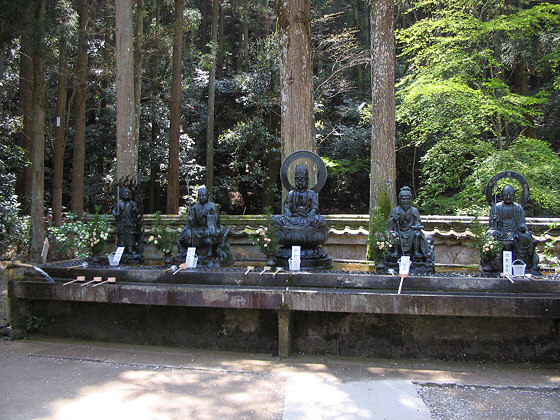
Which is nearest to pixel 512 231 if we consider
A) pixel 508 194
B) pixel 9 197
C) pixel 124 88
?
pixel 508 194

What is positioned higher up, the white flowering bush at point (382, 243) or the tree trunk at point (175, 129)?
the tree trunk at point (175, 129)

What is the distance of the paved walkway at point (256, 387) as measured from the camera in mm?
3744

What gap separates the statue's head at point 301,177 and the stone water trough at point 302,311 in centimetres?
162

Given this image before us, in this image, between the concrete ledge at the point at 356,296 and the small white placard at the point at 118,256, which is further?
the small white placard at the point at 118,256

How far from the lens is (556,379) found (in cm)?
443

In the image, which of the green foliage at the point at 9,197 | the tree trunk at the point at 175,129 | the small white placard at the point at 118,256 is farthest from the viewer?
the tree trunk at the point at 175,129

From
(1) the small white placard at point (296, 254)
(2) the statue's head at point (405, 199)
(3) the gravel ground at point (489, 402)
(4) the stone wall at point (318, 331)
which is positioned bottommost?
(3) the gravel ground at point (489, 402)

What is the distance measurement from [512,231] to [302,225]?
2.98 meters

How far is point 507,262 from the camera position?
5.43 m

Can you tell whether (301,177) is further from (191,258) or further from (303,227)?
(191,258)

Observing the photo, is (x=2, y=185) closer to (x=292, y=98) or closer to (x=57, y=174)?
(x=57, y=174)

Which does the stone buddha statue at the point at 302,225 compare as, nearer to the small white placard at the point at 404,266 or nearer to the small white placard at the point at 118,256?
the small white placard at the point at 404,266

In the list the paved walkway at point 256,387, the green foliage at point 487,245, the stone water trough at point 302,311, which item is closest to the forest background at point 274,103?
the stone water trough at point 302,311

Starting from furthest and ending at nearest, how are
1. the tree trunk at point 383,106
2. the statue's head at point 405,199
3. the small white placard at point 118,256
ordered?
1. the tree trunk at point 383,106
2. the small white placard at point 118,256
3. the statue's head at point 405,199
